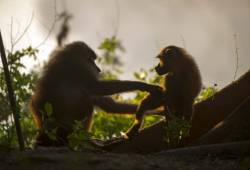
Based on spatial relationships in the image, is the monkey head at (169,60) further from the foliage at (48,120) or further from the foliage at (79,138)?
the foliage at (79,138)

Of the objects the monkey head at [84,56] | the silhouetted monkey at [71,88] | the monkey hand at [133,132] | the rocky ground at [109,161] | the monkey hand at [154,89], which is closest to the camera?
the rocky ground at [109,161]

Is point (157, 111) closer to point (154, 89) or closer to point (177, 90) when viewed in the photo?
point (154, 89)

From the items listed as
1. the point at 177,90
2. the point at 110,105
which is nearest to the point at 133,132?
the point at 177,90

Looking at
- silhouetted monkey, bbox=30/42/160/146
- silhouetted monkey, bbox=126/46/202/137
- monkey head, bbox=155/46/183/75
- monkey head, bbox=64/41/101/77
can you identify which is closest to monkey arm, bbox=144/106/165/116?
silhouetted monkey, bbox=126/46/202/137

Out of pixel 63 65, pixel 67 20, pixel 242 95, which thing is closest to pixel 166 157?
pixel 242 95

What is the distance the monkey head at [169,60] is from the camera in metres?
9.80

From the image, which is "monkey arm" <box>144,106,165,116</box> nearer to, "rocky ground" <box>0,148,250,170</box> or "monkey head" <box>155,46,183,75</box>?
"monkey head" <box>155,46,183,75</box>

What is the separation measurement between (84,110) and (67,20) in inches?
324

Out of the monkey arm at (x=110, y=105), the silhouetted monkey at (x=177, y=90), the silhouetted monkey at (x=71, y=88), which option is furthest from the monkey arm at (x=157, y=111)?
the monkey arm at (x=110, y=105)

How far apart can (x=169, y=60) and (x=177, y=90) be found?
0.71 meters

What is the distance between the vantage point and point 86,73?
997cm

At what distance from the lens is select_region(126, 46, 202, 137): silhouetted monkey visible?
9.23m

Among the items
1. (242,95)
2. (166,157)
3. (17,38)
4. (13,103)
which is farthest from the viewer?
(242,95)

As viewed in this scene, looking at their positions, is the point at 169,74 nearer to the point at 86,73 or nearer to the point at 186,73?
the point at 186,73
